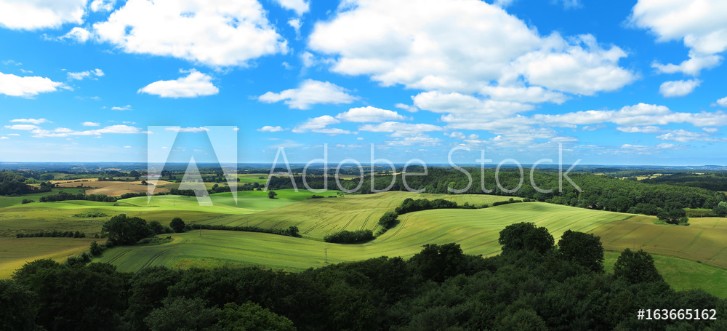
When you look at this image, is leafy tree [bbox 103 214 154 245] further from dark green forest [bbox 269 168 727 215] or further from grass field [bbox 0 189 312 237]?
dark green forest [bbox 269 168 727 215]

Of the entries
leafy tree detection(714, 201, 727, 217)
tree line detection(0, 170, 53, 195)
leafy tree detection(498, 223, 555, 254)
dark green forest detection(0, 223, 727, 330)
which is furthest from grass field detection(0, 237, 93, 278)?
leafy tree detection(714, 201, 727, 217)

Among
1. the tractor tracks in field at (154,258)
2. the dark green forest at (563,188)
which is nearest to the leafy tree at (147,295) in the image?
the tractor tracks in field at (154,258)

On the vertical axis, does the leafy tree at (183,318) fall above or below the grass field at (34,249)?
above

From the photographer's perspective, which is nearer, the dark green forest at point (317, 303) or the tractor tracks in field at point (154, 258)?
the dark green forest at point (317, 303)

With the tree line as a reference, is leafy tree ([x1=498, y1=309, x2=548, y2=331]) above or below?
below

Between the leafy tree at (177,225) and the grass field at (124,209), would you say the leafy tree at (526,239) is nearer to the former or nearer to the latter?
the leafy tree at (177,225)

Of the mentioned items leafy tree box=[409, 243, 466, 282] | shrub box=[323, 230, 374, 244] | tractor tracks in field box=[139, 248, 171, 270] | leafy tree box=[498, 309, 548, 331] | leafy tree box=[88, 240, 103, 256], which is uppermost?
leafy tree box=[498, 309, 548, 331]

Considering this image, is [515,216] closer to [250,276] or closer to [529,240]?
[529,240]
